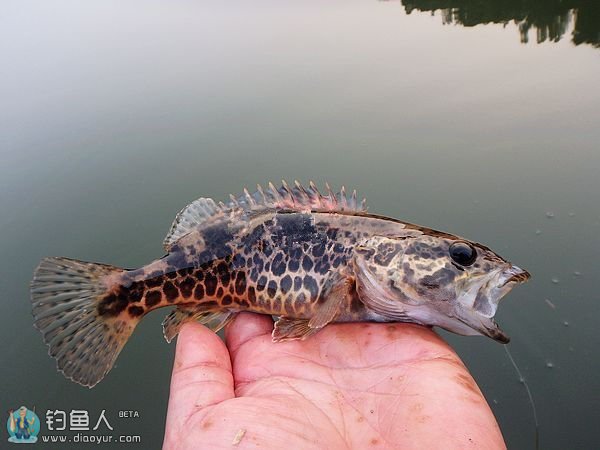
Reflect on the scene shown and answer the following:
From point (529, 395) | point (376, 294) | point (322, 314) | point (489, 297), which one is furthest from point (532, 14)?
point (322, 314)

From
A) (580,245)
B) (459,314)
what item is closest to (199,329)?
(459,314)

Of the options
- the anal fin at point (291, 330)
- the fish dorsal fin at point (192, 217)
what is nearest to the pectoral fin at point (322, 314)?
the anal fin at point (291, 330)

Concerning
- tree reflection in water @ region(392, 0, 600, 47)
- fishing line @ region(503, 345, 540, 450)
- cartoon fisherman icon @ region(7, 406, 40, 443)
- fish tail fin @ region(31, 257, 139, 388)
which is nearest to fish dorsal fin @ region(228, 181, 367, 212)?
fish tail fin @ region(31, 257, 139, 388)

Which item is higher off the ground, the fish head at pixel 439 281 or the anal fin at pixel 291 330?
the fish head at pixel 439 281

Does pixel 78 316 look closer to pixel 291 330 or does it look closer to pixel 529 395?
pixel 291 330

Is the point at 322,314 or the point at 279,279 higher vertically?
the point at 279,279

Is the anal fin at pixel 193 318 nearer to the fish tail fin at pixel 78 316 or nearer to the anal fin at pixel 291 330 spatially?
the fish tail fin at pixel 78 316
